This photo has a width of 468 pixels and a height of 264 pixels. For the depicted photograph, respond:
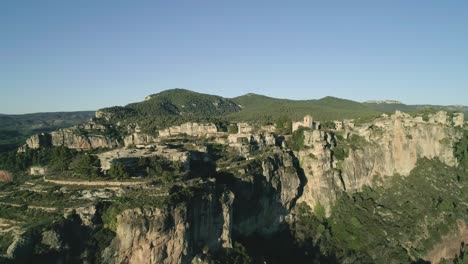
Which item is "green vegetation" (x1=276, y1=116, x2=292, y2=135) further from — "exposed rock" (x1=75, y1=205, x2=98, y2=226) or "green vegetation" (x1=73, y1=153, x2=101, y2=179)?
"exposed rock" (x1=75, y1=205, x2=98, y2=226)

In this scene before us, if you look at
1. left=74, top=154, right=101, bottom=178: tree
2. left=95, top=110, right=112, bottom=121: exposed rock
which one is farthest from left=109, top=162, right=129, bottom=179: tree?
left=95, top=110, right=112, bottom=121: exposed rock

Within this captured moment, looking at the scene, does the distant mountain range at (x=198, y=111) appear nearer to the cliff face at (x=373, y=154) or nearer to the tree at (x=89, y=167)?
the cliff face at (x=373, y=154)

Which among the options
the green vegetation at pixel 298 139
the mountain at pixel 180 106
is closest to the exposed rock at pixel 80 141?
the green vegetation at pixel 298 139

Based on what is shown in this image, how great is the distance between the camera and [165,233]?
35.6 meters

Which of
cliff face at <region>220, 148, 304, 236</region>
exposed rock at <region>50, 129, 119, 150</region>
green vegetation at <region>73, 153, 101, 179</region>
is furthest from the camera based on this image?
exposed rock at <region>50, 129, 119, 150</region>

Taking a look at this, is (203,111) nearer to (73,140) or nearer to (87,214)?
(73,140)

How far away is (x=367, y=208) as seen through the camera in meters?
64.7

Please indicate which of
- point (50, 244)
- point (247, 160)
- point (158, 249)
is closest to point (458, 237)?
point (247, 160)

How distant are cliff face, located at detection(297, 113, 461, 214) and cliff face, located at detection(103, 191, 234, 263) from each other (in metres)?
26.0

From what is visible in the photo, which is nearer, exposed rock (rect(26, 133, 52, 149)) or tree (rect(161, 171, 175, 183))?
tree (rect(161, 171, 175, 183))

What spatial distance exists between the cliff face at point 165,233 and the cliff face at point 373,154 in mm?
25997

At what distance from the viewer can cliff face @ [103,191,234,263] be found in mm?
34219

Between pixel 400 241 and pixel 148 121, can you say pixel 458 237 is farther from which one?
pixel 148 121

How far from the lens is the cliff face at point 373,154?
64.2 m
